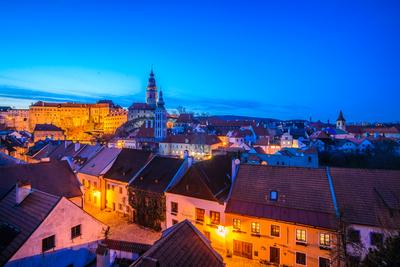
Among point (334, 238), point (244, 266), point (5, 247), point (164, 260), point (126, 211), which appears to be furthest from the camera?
point (126, 211)

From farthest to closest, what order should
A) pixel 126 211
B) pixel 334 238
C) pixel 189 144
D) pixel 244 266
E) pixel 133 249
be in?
1. pixel 189 144
2. pixel 126 211
3. pixel 244 266
4. pixel 334 238
5. pixel 133 249

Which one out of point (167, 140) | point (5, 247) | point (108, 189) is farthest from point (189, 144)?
point (5, 247)

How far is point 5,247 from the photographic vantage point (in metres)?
11.7

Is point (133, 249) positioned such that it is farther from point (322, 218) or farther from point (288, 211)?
point (322, 218)

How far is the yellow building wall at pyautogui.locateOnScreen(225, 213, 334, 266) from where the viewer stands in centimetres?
1584

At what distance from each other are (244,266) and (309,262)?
158 inches

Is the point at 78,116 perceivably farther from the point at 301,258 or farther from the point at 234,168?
the point at 301,258

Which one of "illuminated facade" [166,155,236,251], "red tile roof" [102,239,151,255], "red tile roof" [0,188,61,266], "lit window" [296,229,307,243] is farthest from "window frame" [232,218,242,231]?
"red tile roof" [0,188,61,266]

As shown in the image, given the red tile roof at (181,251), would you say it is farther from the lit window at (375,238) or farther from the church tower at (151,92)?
the church tower at (151,92)

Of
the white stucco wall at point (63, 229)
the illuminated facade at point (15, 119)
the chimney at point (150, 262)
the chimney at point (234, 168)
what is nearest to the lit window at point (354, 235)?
the chimney at point (234, 168)

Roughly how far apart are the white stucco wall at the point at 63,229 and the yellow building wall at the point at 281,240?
8.96 metres

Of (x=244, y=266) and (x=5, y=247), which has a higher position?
(x=5, y=247)

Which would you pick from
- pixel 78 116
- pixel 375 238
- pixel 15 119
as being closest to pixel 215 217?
pixel 375 238

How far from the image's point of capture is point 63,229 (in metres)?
13.2
